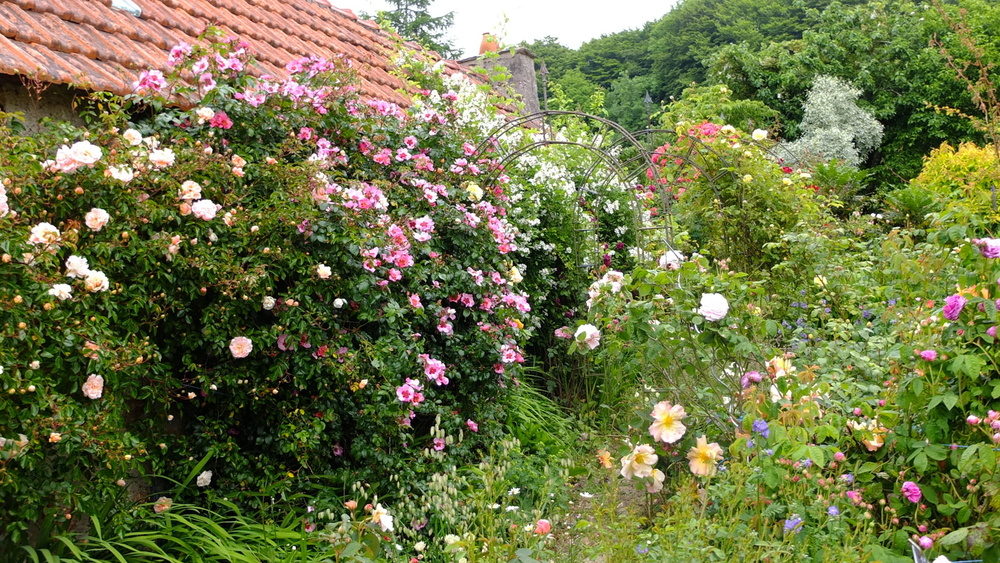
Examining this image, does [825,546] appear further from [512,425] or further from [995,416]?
[512,425]

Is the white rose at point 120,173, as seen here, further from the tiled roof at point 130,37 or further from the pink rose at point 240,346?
the pink rose at point 240,346

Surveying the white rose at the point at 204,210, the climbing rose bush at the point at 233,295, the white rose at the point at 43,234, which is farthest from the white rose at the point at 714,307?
the white rose at the point at 43,234

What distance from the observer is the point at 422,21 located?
28.0 meters

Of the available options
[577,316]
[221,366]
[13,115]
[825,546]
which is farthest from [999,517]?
[577,316]

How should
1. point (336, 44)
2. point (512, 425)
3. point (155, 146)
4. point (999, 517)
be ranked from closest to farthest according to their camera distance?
point (999, 517)
point (155, 146)
point (512, 425)
point (336, 44)

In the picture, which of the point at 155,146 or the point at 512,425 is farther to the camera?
the point at 512,425

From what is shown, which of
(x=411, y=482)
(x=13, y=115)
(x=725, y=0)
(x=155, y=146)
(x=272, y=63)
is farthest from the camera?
(x=725, y=0)

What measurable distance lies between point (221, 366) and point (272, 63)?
270 cm

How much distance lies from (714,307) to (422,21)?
2755 centimetres

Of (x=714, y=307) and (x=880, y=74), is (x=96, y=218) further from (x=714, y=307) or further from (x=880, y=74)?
(x=880, y=74)

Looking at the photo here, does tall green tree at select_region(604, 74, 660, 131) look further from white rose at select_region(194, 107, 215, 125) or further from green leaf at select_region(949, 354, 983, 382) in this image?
green leaf at select_region(949, 354, 983, 382)

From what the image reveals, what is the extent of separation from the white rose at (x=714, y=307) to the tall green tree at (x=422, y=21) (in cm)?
2662

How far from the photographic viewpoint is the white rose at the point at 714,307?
2.65 meters

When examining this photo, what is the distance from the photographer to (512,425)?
4.27 m
